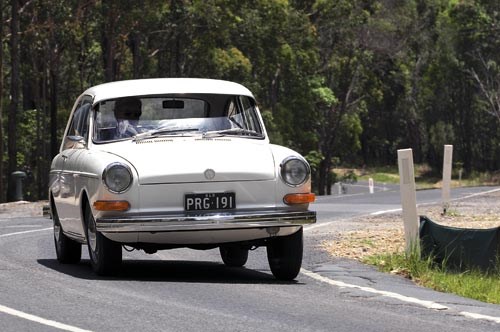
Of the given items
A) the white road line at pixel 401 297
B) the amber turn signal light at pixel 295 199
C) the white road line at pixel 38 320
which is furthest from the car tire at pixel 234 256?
the white road line at pixel 38 320

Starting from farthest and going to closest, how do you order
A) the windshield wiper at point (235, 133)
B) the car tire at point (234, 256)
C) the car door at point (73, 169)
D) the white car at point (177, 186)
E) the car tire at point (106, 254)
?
the car tire at point (234, 256), the car door at point (73, 169), the windshield wiper at point (235, 133), the car tire at point (106, 254), the white car at point (177, 186)

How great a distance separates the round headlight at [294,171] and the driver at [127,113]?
1619mm

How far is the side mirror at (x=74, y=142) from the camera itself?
11883 mm

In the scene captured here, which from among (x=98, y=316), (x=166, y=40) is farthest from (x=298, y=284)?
(x=166, y=40)

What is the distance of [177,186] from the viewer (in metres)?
10.6

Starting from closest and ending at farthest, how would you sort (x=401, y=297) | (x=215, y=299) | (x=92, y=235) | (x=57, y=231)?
(x=215, y=299), (x=401, y=297), (x=92, y=235), (x=57, y=231)

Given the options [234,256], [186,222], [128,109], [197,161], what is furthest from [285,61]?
[186,222]

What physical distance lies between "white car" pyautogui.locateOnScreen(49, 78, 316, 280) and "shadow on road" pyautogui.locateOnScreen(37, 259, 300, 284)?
0.24 m

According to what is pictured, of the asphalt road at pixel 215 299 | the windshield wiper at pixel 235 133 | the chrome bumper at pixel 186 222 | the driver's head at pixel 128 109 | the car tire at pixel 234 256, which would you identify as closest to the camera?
the asphalt road at pixel 215 299

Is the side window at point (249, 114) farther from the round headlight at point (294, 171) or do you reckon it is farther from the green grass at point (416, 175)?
the green grass at point (416, 175)

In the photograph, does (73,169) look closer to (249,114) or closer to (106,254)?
(106,254)

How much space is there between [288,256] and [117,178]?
166cm

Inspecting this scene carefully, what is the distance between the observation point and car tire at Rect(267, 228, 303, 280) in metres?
11.0

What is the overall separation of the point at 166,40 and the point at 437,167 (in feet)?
161
